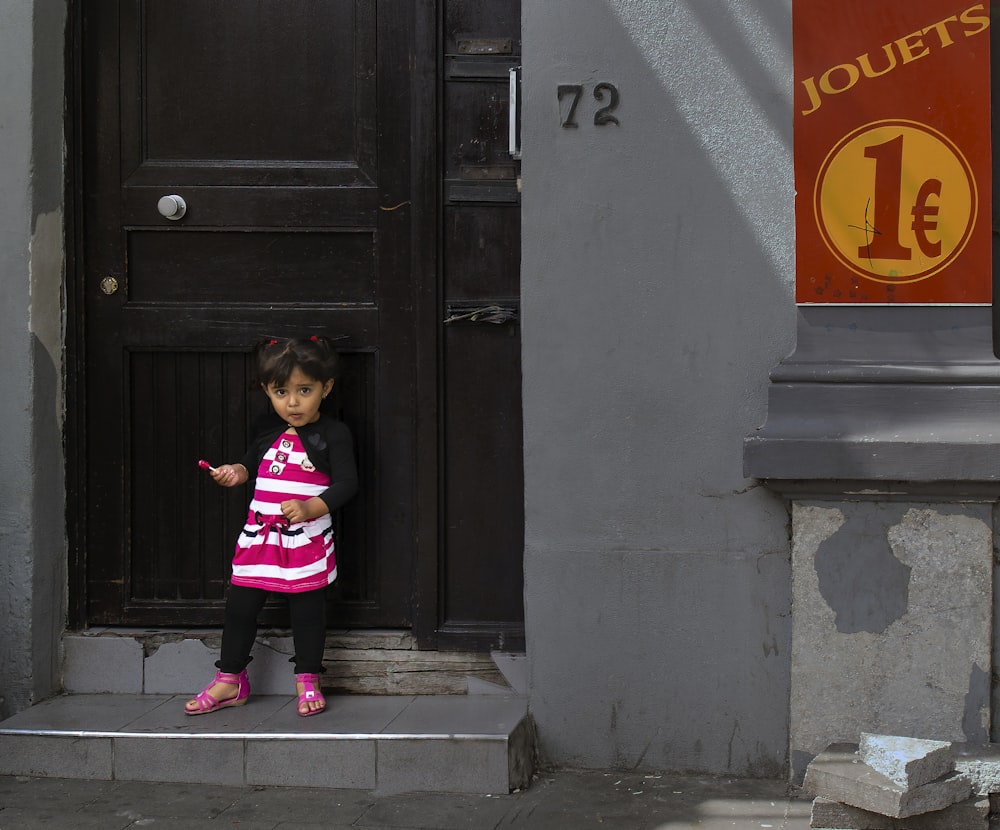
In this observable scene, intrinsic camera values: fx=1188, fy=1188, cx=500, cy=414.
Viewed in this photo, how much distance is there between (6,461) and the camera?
415 cm

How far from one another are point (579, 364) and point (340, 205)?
1092 millimetres

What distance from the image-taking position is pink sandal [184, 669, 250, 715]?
409 cm

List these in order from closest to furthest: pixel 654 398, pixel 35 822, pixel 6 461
Answer: 1. pixel 35 822
2. pixel 654 398
3. pixel 6 461

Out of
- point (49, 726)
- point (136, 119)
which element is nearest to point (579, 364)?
point (136, 119)

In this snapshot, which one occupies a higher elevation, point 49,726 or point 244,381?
point 244,381

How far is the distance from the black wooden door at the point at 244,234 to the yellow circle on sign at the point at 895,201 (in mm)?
1479

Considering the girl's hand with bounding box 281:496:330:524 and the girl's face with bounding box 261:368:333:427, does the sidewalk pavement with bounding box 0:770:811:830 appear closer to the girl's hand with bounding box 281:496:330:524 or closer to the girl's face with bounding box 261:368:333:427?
the girl's hand with bounding box 281:496:330:524

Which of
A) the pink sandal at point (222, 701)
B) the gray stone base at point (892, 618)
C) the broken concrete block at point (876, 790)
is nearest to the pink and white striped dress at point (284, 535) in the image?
the pink sandal at point (222, 701)

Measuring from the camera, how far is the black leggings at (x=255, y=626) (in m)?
4.09

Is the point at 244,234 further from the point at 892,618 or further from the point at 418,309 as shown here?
the point at 892,618

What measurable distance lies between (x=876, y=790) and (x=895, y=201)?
1788mm

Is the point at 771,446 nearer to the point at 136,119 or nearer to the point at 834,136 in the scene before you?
the point at 834,136

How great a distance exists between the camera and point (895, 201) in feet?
12.3

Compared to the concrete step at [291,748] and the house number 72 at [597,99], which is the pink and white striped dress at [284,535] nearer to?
the concrete step at [291,748]
